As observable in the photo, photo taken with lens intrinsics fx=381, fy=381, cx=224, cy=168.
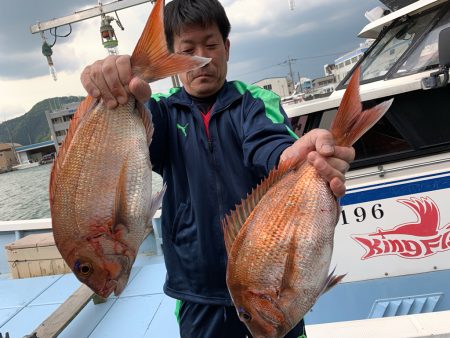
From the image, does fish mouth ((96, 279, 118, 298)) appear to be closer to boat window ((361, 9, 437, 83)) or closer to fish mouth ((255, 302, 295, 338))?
fish mouth ((255, 302, 295, 338))

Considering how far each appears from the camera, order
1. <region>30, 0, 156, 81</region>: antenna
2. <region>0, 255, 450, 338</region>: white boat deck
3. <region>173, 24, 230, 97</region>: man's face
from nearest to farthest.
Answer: <region>173, 24, 230, 97</region>: man's face
<region>0, 255, 450, 338</region>: white boat deck
<region>30, 0, 156, 81</region>: antenna

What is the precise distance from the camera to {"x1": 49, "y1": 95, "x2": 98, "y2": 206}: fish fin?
1.23m

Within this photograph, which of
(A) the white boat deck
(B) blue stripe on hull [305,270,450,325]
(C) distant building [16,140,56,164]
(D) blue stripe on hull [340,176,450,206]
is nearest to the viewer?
(A) the white boat deck

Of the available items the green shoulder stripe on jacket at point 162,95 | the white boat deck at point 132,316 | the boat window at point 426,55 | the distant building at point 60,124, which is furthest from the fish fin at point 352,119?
the boat window at point 426,55

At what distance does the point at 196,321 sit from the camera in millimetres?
1977

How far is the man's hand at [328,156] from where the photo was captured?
4.24ft

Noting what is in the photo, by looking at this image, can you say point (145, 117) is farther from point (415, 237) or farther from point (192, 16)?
point (415, 237)

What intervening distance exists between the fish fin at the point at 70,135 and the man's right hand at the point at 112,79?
7 cm

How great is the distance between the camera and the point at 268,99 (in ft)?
6.15

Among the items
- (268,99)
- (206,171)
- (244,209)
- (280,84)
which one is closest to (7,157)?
(280,84)

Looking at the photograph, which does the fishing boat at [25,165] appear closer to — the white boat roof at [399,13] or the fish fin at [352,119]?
the white boat roof at [399,13]

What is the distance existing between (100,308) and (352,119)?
3.92 meters

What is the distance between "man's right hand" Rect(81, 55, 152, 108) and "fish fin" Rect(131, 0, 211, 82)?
0.11 feet

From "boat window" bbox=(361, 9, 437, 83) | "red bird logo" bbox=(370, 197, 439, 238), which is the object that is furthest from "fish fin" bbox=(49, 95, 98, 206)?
"boat window" bbox=(361, 9, 437, 83)
